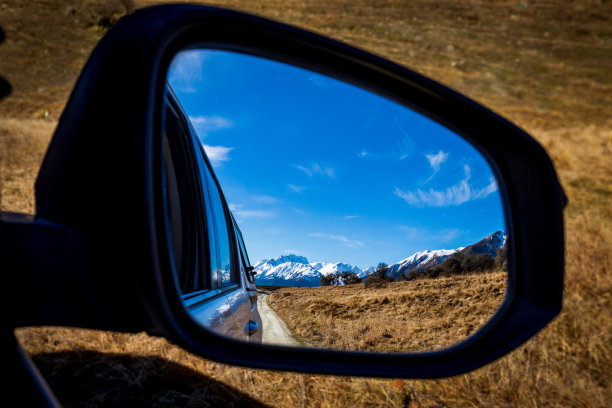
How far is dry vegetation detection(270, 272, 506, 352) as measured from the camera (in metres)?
2.92

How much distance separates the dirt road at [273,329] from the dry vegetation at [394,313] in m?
0.10

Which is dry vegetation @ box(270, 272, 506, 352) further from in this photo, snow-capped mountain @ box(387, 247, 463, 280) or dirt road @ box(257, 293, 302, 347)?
snow-capped mountain @ box(387, 247, 463, 280)

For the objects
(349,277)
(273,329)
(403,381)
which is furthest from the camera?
(273,329)

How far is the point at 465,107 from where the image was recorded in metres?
1.62

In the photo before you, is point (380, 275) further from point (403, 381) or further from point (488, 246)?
point (403, 381)

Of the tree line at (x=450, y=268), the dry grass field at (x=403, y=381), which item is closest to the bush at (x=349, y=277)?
the tree line at (x=450, y=268)

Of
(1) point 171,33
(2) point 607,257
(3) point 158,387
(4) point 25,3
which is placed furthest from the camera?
(4) point 25,3

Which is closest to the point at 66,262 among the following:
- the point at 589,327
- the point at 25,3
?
the point at 589,327

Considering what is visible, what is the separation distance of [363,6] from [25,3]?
32.2 m

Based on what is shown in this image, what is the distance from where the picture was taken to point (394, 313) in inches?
171

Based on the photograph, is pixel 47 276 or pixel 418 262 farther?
pixel 418 262

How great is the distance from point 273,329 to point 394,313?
1989 millimetres

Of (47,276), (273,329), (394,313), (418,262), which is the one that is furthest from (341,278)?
(394,313)

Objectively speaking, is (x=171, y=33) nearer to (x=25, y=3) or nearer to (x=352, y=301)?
(x=352, y=301)
